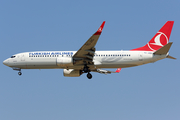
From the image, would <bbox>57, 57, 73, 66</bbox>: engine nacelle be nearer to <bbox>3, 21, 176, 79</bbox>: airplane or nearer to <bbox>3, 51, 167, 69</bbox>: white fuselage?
<bbox>3, 21, 176, 79</bbox>: airplane

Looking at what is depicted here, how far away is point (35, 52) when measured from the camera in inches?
1805

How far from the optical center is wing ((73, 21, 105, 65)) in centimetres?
3816

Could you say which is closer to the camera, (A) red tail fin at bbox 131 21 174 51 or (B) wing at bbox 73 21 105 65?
(B) wing at bbox 73 21 105 65

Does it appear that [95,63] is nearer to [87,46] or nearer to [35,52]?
[87,46]

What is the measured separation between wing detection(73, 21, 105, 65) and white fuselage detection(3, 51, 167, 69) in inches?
41.9

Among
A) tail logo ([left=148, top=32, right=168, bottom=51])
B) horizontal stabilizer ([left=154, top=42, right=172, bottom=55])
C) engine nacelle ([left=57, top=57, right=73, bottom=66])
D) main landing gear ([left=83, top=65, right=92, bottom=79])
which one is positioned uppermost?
tail logo ([left=148, top=32, right=168, bottom=51])

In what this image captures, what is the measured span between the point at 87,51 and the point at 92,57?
1669 millimetres

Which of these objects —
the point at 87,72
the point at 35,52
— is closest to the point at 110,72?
the point at 87,72

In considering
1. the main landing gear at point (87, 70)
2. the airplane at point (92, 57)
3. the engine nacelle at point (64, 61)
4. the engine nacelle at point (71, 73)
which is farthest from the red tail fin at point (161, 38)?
the engine nacelle at point (64, 61)

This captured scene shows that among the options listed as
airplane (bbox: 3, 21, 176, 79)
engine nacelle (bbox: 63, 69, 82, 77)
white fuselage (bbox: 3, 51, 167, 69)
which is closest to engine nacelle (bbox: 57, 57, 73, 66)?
airplane (bbox: 3, 21, 176, 79)

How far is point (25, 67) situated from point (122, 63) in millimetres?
13612

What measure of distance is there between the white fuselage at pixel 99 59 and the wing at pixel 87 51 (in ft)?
3.49

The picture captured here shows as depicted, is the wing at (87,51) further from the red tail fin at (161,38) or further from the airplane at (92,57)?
the red tail fin at (161,38)

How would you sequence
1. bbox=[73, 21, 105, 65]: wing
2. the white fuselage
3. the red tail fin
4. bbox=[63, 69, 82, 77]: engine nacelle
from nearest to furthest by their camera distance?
bbox=[73, 21, 105, 65]: wing, the white fuselage, the red tail fin, bbox=[63, 69, 82, 77]: engine nacelle
